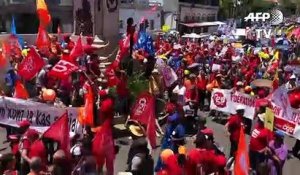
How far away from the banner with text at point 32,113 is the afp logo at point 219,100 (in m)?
6.78

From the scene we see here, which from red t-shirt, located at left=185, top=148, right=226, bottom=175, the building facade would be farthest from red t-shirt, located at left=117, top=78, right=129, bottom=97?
the building facade

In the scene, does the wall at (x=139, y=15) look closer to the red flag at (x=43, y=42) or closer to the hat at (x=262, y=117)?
the red flag at (x=43, y=42)

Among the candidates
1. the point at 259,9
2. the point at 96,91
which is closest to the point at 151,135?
the point at 96,91

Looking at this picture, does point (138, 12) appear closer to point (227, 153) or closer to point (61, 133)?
point (227, 153)

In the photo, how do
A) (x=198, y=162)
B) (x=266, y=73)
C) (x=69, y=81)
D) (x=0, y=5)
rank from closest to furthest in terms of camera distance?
(x=198, y=162)
(x=69, y=81)
(x=266, y=73)
(x=0, y=5)

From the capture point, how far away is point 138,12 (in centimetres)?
5194

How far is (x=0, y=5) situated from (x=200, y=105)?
27013 mm

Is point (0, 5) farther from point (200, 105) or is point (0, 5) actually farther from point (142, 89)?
point (142, 89)

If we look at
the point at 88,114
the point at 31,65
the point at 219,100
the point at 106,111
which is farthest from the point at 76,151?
the point at 219,100

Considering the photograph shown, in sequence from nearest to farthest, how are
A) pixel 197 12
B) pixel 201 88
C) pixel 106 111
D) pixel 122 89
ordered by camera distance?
1. pixel 106 111
2. pixel 122 89
3. pixel 201 88
4. pixel 197 12

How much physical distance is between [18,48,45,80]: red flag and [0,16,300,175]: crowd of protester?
0.21 metres

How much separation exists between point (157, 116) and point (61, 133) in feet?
23.2

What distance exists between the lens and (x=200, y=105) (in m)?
18.3

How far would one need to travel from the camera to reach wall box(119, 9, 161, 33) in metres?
49.3
